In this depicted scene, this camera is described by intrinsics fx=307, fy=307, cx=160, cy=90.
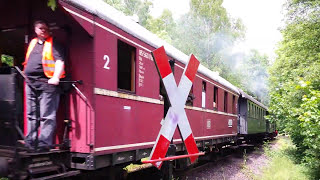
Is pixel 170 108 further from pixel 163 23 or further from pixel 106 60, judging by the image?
pixel 163 23

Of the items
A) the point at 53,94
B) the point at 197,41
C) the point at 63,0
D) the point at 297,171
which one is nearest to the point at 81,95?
the point at 53,94

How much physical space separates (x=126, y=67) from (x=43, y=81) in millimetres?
1756

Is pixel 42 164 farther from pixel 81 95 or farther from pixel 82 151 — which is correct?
pixel 81 95

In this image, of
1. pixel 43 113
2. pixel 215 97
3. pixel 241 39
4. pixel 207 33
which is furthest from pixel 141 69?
pixel 241 39

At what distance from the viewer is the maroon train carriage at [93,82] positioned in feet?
13.5

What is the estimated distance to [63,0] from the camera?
148 inches

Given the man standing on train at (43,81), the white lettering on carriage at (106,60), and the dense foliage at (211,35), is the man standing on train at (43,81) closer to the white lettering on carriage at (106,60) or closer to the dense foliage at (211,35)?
the white lettering on carriage at (106,60)

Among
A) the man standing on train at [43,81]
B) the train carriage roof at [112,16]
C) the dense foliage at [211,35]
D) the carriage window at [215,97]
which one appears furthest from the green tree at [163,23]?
the man standing on train at [43,81]

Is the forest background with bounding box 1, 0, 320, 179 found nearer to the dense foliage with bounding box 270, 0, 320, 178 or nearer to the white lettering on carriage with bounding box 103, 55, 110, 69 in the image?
the dense foliage with bounding box 270, 0, 320, 178

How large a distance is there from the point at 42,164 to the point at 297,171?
9875 millimetres

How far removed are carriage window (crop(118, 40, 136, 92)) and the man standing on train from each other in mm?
1316

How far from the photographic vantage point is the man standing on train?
12.6ft

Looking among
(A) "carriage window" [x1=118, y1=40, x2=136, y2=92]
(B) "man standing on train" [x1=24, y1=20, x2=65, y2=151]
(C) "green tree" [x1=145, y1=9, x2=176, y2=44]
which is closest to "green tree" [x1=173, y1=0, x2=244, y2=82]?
(C) "green tree" [x1=145, y1=9, x2=176, y2=44]

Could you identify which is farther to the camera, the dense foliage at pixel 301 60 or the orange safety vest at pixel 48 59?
the dense foliage at pixel 301 60
